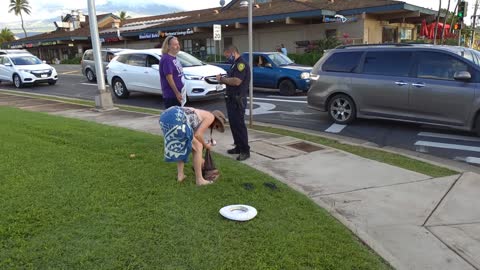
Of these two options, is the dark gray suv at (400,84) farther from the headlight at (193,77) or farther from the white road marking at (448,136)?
the headlight at (193,77)

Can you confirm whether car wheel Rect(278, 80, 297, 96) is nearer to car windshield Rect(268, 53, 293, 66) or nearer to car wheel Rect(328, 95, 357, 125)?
car windshield Rect(268, 53, 293, 66)

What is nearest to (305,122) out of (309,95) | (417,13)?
(309,95)

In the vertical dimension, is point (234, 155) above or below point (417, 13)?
below

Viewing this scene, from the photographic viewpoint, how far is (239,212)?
3873 millimetres

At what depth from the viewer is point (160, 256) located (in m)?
3.15

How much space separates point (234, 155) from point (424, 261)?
3414mm

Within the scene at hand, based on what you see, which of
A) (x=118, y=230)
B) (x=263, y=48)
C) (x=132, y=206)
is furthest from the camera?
(x=263, y=48)

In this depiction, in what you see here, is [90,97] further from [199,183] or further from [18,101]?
[199,183]

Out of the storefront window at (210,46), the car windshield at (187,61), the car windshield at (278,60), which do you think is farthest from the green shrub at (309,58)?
the car windshield at (187,61)

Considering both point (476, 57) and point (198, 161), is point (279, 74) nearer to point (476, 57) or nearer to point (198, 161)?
point (476, 57)

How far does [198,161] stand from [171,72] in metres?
1.77

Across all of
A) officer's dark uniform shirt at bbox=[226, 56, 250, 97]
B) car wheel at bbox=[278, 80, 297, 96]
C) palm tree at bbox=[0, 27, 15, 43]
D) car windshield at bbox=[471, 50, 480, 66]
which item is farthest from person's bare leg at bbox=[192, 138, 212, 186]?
palm tree at bbox=[0, 27, 15, 43]

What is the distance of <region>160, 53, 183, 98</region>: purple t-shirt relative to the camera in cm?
576

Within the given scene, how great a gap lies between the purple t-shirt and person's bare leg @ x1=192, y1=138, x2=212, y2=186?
1.66 m
